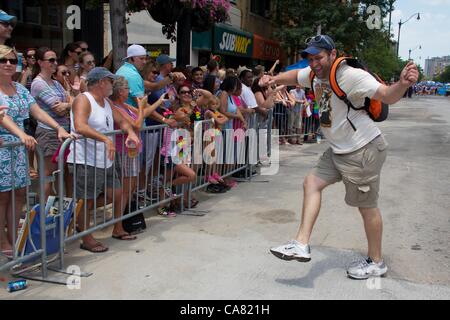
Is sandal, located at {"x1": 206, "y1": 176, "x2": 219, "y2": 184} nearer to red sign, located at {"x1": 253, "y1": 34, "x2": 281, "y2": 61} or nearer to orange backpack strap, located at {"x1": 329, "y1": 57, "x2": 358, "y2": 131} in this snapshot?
orange backpack strap, located at {"x1": 329, "y1": 57, "x2": 358, "y2": 131}

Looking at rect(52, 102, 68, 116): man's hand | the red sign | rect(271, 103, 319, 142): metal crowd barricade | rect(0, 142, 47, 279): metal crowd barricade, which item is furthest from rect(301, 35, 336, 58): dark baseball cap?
the red sign

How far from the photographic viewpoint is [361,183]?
3.94 meters

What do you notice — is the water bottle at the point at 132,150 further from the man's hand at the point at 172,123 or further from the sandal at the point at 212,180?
the sandal at the point at 212,180

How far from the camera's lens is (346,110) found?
12.9 feet

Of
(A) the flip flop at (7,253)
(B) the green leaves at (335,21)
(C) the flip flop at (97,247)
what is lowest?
(C) the flip flop at (97,247)

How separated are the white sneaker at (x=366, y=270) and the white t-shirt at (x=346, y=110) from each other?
37.6 inches

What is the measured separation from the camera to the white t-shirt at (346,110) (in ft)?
12.2

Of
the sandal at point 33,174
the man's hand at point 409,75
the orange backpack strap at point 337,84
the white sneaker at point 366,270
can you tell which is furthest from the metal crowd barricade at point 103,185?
the man's hand at point 409,75

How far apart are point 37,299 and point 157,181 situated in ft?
7.38

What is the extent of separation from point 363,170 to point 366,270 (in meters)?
0.83

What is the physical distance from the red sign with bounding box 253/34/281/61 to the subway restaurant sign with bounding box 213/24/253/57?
2.21 feet

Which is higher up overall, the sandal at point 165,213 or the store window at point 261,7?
the store window at point 261,7

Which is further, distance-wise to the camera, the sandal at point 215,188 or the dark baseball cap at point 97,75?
the sandal at point 215,188
